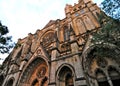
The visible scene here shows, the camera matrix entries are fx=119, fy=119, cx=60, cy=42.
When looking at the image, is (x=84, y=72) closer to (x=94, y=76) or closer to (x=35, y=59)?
(x=94, y=76)

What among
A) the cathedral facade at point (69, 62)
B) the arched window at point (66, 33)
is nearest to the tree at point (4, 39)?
the cathedral facade at point (69, 62)

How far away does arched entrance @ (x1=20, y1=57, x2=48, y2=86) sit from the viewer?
1439cm

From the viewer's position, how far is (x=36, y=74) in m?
15.3

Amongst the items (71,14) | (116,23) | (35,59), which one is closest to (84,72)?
(116,23)

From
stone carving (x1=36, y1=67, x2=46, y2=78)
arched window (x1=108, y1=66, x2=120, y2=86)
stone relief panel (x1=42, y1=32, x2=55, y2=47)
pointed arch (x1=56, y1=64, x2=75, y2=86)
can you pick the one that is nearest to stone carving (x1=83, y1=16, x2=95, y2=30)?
stone relief panel (x1=42, y1=32, x2=55, y2=47)

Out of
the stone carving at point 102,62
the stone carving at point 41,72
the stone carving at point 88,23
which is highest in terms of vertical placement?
the stone carving at point 88,23

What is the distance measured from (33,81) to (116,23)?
11.7m

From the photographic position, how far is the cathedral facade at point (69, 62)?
10.7 m

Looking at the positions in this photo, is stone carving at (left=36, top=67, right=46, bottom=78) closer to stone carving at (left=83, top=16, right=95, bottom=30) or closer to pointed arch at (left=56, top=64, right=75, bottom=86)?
pointed arch at (left=56, top=64, right=75, bottom=86)

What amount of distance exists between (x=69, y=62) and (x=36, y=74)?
565 cm

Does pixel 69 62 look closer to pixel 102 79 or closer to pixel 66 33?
pixel 102 79

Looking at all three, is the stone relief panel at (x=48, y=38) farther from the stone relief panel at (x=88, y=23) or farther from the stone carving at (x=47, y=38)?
the stone relief panel at (x=88, y=23)

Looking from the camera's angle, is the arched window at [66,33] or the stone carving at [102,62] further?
the arched window at [66,33]

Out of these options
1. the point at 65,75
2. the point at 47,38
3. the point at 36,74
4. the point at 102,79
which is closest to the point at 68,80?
the point at 65,75
